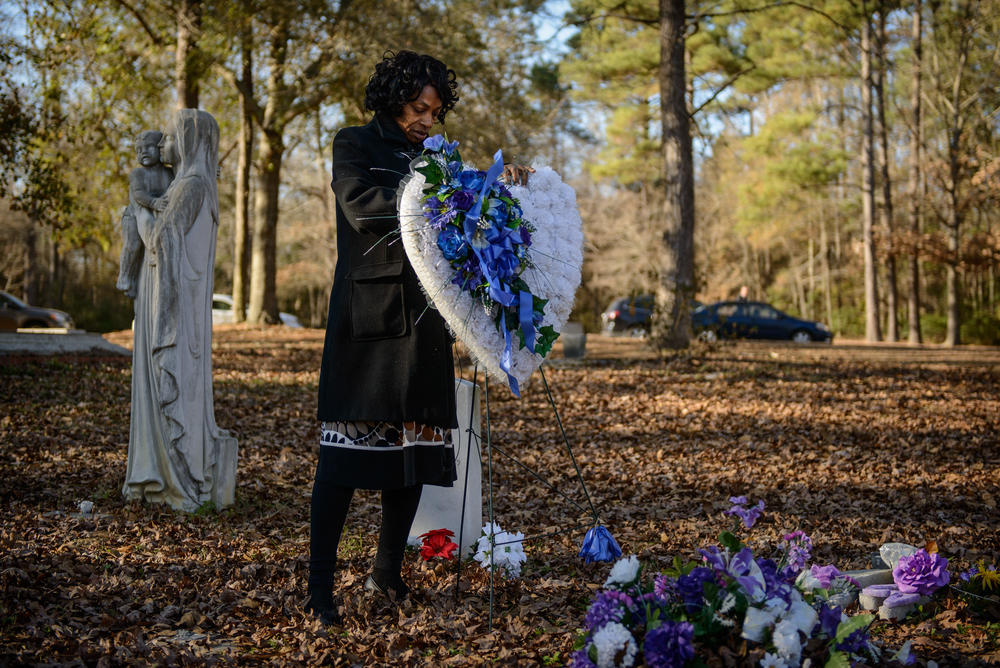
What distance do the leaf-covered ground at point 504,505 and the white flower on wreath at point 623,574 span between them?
1.67 ft

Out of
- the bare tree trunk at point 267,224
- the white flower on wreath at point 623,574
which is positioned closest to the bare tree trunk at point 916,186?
the bare tree trunk at point 267,224

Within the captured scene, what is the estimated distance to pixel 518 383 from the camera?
309 centimetres

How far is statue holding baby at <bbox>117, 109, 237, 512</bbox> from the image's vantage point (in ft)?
16.3

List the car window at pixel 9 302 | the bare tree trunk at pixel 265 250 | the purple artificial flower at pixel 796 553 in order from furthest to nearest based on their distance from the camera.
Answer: the car window at pixel 9 302 → the bare tree trunk at pixel 265 250 → the purple artificial flower at pixel 796 553

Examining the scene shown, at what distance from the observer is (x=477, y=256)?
3014mm

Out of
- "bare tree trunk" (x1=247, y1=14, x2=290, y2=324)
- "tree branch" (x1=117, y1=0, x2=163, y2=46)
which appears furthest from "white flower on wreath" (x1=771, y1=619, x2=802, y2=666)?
"bare tree trunk" (x1=247, y1=14, x2=290, y2=324)

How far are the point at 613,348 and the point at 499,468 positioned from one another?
951 centimetres

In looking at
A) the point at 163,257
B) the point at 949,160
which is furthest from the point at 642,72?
the point at 163,257

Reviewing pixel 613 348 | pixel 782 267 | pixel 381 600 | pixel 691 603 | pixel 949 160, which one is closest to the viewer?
pixel 691 603

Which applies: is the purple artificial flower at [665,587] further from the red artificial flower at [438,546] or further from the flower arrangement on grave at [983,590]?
the red artificial flower at [438,546]

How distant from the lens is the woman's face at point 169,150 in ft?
16.8

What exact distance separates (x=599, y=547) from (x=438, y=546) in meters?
1.12

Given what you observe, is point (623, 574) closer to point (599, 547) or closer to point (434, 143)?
point (599, 547)

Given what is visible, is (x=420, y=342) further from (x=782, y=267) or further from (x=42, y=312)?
(x=782, y=267)
